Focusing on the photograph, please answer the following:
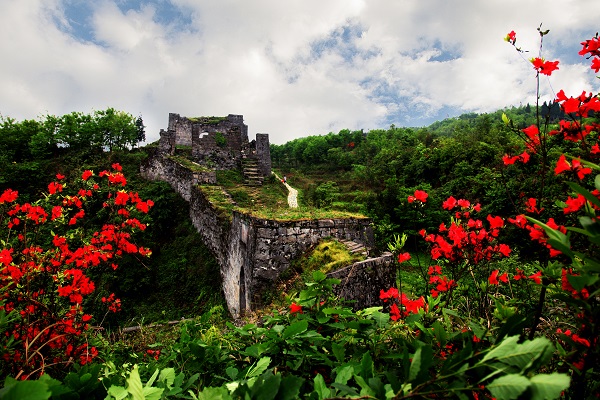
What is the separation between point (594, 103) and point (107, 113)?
2412 centimetres

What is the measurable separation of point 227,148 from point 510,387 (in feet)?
59.8

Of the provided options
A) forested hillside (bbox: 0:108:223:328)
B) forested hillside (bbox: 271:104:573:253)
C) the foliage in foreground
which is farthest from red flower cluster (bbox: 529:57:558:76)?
forested hillside (bbox: 271:104:573:253)

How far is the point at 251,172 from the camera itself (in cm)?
1702

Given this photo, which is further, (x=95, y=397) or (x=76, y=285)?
(x=76, y=285)

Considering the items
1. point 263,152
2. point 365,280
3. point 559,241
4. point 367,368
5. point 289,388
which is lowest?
point 365,280

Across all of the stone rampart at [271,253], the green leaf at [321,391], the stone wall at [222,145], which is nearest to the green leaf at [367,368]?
the green leaf at [321,391]

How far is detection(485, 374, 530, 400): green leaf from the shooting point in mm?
609

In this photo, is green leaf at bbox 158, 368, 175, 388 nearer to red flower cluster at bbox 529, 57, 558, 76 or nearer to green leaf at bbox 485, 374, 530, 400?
green leaf at bbox 485, 374, 530, 400

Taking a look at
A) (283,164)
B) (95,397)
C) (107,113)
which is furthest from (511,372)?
(283,164)

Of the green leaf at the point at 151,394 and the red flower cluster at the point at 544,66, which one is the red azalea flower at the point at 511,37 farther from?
the green leaf at the point at 151,394

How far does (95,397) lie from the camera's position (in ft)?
3.69

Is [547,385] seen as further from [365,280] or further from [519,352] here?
[365,280]

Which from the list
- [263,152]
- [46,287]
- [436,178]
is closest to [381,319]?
[46,287]

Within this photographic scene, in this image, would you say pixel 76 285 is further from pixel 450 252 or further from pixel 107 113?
pixel 107 113
